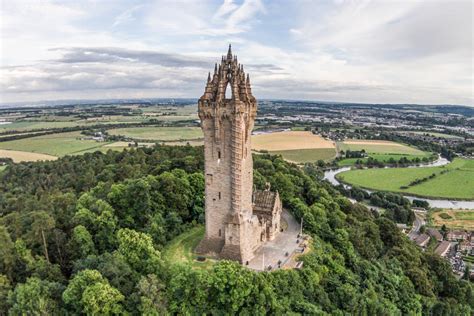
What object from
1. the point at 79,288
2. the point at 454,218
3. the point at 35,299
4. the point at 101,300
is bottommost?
the point at 454,218

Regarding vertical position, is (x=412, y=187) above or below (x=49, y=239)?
below

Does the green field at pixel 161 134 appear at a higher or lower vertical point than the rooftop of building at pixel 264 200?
higher

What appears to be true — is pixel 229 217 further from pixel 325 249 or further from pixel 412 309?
pixel 412 309

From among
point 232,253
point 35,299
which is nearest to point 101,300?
point 35,299

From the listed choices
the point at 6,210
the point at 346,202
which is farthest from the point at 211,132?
the point at 6,210

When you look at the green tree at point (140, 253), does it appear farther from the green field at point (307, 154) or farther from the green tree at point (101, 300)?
the green field at point (307, 154)

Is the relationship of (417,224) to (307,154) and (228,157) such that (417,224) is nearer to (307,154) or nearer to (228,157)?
(307,154)

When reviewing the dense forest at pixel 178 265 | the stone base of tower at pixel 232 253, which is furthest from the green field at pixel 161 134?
the stone base of tower at pixel 232 253
